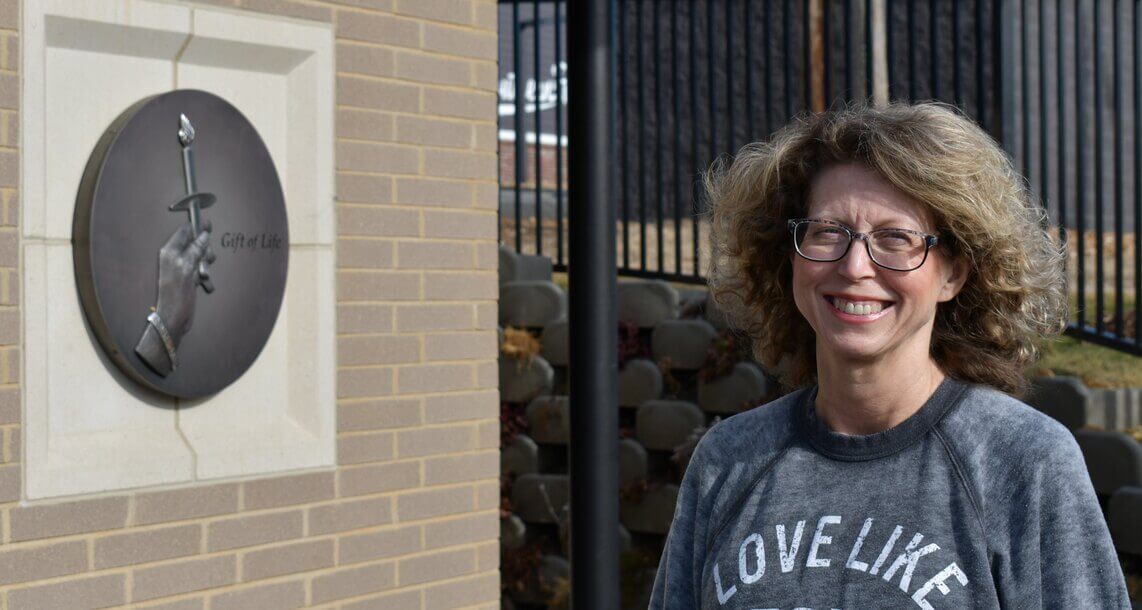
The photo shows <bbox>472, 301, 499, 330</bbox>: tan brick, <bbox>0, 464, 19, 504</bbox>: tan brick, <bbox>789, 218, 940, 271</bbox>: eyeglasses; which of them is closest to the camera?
<bbox>789, 218, 940, 271</bbox>: eyeglasses

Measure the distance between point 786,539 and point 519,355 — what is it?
5.76 m

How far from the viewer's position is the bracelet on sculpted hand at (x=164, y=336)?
3938 mm

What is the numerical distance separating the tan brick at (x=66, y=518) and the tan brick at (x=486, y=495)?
131cm

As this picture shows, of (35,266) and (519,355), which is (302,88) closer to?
(35,266)

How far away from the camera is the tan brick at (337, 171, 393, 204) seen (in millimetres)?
4410

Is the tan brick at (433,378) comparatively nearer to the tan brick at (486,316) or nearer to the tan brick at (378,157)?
the tan brick at (486,316)

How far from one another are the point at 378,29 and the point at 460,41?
13.6 inches

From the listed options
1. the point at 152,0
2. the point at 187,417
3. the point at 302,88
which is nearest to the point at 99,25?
the point at 152,0

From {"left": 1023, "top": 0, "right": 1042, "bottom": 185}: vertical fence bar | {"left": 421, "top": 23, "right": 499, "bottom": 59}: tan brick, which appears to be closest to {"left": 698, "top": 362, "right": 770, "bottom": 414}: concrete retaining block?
{"left": 1023, "top": 0, "right": 1042, "bottom": 185}: vertical fence bar

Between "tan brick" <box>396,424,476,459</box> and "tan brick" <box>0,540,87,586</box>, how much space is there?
3.64 feet

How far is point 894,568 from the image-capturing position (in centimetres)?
178

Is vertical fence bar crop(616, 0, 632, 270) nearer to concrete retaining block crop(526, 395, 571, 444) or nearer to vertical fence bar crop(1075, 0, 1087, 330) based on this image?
concrete retaining block crop(526, 395, 571, 444)

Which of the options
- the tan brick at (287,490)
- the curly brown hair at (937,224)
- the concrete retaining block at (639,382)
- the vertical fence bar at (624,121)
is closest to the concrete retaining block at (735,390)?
the concrete retaining block at (639,382)

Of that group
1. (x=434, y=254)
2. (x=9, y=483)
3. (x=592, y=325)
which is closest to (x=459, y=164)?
(x=434, y=254)
